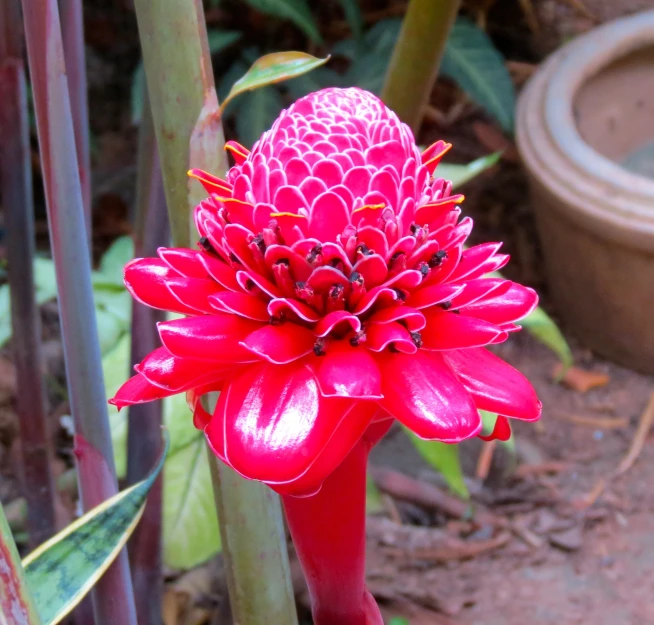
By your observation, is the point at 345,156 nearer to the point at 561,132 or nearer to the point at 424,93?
the point at 424,93

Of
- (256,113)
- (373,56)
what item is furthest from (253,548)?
(373,56)

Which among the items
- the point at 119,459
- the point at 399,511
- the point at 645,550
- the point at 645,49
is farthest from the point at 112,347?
the point at 645,49

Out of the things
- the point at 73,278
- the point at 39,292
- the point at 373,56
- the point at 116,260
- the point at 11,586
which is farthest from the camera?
the point at 373,56

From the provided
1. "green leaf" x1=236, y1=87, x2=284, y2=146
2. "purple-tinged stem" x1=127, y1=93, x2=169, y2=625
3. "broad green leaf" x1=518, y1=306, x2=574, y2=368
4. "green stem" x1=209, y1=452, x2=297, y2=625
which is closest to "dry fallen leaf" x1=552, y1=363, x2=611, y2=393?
"broad green leaf" x1=518, y1=306, x2=574, y2=368

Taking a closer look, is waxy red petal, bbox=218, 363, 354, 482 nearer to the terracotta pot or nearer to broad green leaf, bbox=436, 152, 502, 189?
broad green leaf, bbox=436, 152, 502, 189

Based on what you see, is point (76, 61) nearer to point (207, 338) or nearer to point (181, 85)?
point (181, 85)

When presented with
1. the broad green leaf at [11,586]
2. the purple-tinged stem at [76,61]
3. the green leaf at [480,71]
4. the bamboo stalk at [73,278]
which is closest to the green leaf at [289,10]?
the green leaf at [480,71]
